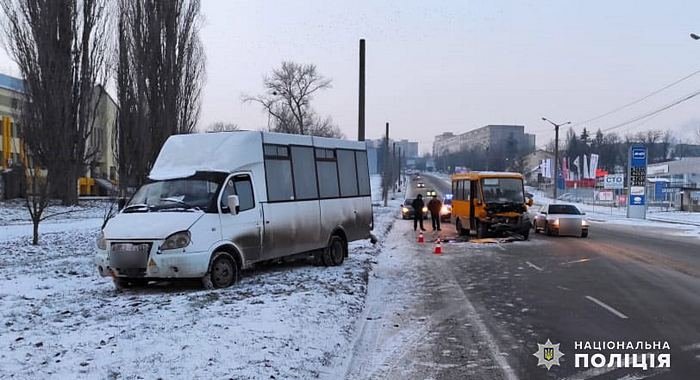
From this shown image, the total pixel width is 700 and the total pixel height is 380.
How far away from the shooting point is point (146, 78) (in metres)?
35.9

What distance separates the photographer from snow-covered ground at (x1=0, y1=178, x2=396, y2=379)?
6.78 m

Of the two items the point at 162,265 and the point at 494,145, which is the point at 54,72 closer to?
the point at 162,265

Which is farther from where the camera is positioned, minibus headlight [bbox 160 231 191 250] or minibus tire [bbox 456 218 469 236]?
minibus tire [bbox 456 218 469 236]

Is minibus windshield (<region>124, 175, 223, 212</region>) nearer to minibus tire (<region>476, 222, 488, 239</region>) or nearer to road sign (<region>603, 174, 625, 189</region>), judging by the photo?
minibus tire (<region>476, 222, 488, 239</region>)

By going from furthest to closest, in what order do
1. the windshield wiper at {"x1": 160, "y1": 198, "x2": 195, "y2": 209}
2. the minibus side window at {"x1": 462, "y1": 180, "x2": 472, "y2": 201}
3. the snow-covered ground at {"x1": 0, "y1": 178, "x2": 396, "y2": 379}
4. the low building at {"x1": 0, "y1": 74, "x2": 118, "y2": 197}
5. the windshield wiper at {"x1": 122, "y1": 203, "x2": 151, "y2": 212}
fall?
the low building at {"x1": 0, "y1": 74, "x2": 118, "y2": 197}
the minibus side window at {"x1": 462, "y1": 180, "x2": 472, "y2": 201}
the windshield wiper at {"x1": 122, "y1": 203, "x2": 151, "y2": 212}
the windshield wiper at {"x1": 160, "y1": 198, "x2": 195, "y2": 209}
the snow-covered ground at {"x1": 0, "y1": 178, "x2": 396, "y2": 379}

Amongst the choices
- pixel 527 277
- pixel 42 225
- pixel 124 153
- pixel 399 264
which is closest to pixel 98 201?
pixel 124 153

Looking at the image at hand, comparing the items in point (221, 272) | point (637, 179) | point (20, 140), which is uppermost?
point (20, 140)

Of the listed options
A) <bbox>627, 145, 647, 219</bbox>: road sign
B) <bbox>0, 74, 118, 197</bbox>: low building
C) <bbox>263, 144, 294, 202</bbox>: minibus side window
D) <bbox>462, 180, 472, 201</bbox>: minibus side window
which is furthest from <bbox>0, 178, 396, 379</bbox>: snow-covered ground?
<bbox>627, 145, 647, 219</bbox>: road sign

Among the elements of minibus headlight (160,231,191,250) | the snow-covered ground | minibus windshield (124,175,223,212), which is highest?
minibus windshield (124,175,223,212)

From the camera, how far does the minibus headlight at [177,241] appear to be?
36.8 feet

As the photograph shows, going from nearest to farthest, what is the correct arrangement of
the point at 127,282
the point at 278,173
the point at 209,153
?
the point at 127,282, the point at 209,153, the point at 278,173

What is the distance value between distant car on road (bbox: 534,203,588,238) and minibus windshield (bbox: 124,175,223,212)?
64.5ft

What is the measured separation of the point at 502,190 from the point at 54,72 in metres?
22.8

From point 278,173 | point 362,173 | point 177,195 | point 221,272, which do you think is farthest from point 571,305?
point 362,173
